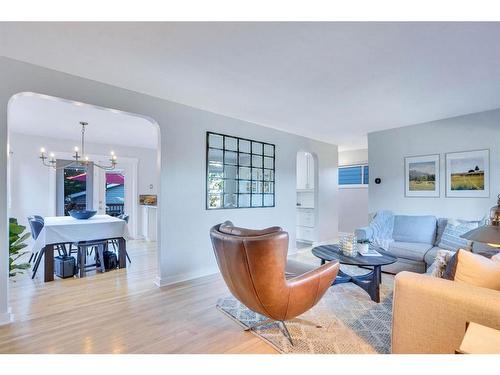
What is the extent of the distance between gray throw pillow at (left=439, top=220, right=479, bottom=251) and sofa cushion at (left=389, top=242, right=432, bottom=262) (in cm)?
20

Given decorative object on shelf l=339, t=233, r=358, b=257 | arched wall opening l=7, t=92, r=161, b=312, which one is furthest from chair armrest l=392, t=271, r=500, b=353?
arched wall opening l=7, t=92, r=161, b=312

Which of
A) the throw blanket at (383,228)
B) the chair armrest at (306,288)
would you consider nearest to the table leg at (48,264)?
the chair armrest at (306,288)

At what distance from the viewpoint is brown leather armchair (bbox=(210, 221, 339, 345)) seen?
5.73 feet

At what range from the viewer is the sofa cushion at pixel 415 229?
145 inches

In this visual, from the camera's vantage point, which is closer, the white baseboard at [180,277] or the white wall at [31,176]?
the white baseboard at [180,277]

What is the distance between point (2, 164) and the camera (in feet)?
7.16

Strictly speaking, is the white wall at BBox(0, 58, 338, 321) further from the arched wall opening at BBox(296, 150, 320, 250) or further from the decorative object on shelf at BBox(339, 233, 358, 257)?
the decorative object on shelf at BBox(339, 233, 358, 257)

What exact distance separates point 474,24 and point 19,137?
21.5 feet

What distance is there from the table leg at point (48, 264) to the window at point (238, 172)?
2101 millimetres

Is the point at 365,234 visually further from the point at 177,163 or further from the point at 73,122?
the point at 73,122

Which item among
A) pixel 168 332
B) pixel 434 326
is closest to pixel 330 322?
pixel 434 326

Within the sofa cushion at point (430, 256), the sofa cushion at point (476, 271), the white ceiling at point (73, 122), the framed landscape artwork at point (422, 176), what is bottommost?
the sofa cushion at point (430, 256)

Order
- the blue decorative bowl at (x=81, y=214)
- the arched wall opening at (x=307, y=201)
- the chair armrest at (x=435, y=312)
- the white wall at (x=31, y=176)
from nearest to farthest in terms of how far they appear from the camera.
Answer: the chair armrest at (x=435, y=312)
the blue decorative bowl at (x=81, y=214)
the white wall at (x=31, y=176)
the arched wall opening at (x=307, y=201)

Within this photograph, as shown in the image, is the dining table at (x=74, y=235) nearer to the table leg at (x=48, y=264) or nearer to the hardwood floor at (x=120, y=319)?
the table leg at (x=48, y=264)
